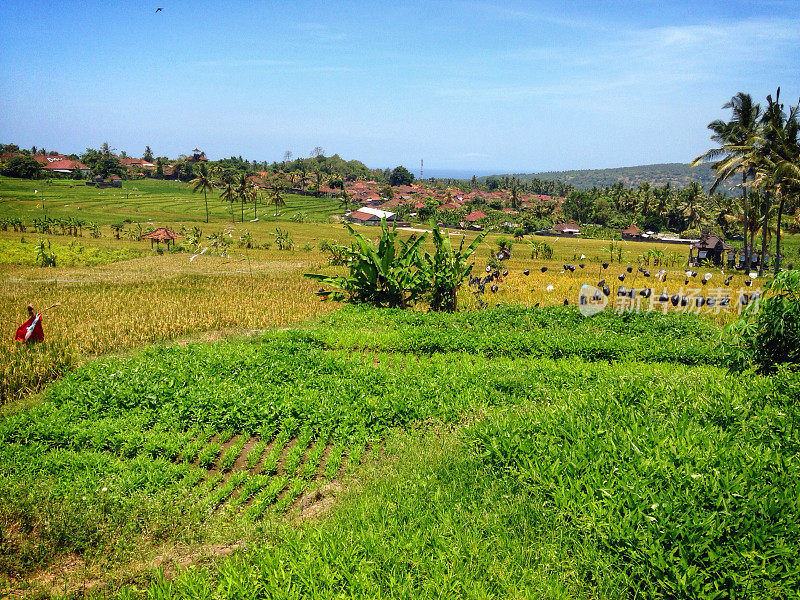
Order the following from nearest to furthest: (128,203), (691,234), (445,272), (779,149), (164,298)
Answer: (445,272), (164,298), (779,149), (128,203), (691,234)

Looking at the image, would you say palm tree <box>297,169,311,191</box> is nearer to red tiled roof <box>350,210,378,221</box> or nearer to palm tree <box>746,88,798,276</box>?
red tiled roof <box>350,210,378,221</box>

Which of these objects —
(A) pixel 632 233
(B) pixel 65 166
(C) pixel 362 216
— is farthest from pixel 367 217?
(B) pixel 65 166

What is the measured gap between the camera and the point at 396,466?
5.31 metres

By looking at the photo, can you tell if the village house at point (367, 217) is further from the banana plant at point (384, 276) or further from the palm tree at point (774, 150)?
the banana plant at point (384, 276)

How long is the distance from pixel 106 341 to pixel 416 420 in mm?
7629

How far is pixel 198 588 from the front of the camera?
3555 millimetres

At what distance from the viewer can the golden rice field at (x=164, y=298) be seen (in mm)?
9828

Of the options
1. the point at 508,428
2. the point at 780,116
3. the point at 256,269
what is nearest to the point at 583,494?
the point at 508,428

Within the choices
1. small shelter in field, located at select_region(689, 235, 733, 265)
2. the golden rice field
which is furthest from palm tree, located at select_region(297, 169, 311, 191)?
small shelter in field, located at select_region(689, 235, 733, 265)

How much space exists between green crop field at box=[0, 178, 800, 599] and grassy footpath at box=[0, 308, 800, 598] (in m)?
0.02

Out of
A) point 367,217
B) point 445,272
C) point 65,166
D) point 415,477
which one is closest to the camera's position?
point 415,477

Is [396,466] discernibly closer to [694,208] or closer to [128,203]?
[128,203]

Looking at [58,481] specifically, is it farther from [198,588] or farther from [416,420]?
[416,420]

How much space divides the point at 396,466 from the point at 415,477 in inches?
16.9
